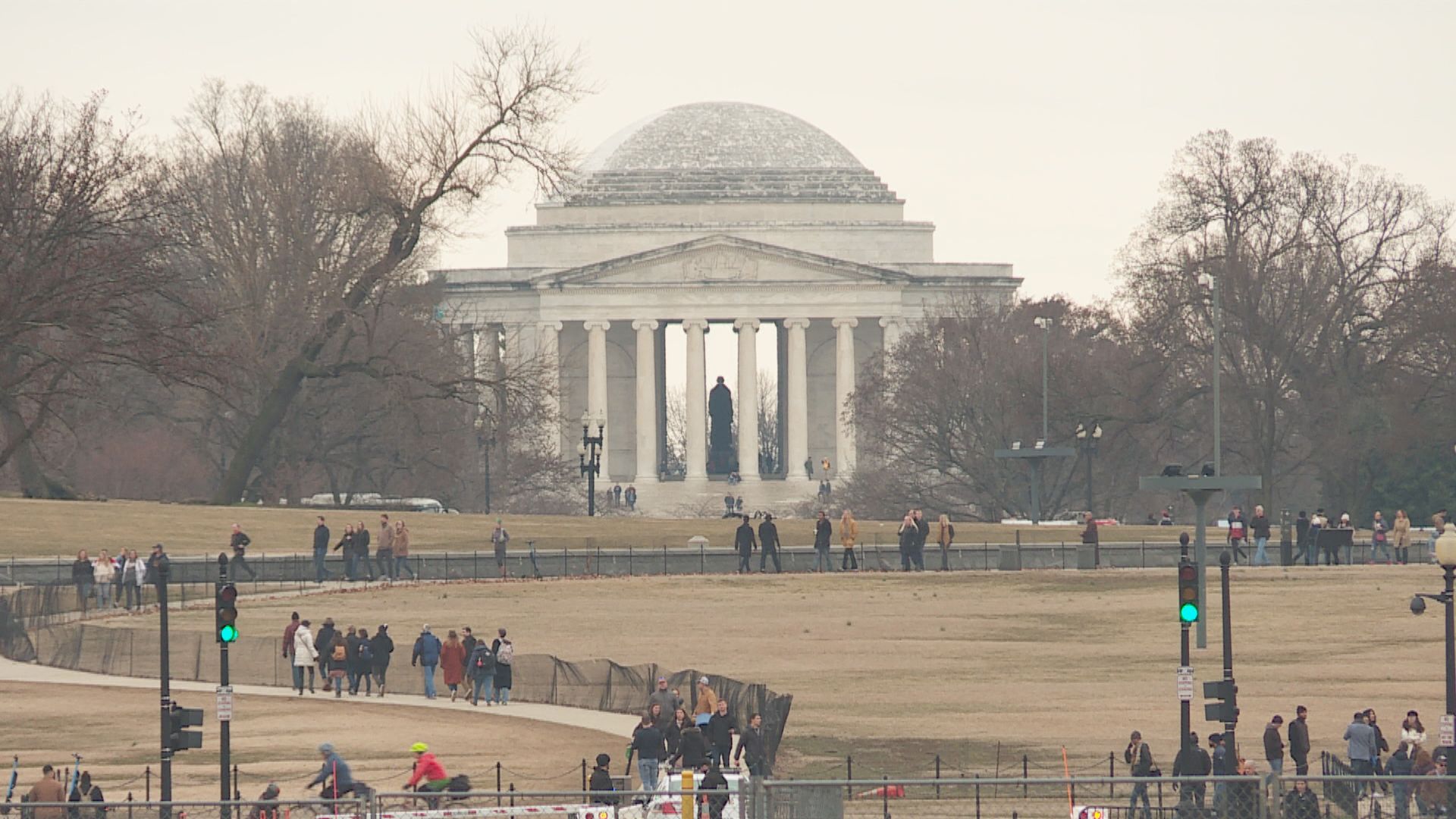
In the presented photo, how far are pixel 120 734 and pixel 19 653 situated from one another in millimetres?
13057

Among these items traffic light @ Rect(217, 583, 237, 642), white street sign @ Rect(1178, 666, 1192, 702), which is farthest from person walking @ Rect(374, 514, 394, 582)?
white street sign @ Rect(1178, 666, 1192, 702)

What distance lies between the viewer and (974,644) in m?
55.0

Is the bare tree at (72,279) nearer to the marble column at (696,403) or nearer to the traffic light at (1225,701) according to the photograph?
the traffic light at (1225,701)

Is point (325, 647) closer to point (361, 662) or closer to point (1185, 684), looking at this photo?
point (361, 662)

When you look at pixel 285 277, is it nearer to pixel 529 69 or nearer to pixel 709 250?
pixel 529 69

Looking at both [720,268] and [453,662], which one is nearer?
[453,662]

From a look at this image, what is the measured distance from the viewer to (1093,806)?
97.9ft

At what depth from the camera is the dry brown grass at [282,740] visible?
124ft

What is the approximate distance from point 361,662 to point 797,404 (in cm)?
10560

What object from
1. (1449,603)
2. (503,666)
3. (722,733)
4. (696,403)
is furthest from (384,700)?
(696,403)

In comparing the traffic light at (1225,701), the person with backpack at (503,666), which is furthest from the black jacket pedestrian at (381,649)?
the traffic light at (1225,701)

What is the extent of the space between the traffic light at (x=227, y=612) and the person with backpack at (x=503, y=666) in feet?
36.4

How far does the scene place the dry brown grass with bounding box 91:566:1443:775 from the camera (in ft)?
138

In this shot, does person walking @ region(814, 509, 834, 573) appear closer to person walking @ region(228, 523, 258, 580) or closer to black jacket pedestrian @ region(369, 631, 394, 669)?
person walking @ region(228, 523, 258, 580)
